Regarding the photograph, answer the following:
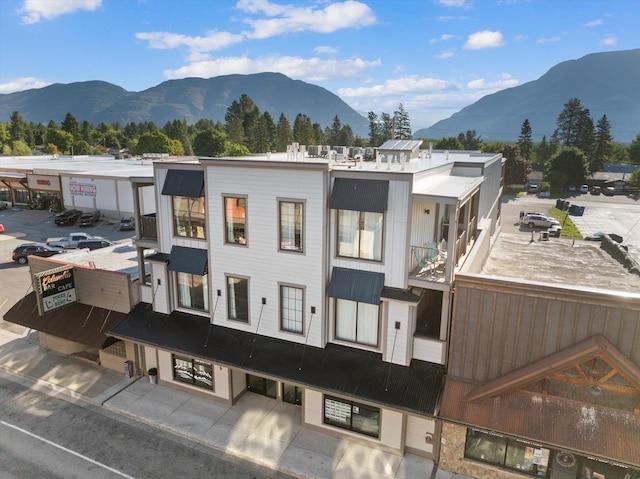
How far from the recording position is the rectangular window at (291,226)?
17.6 m

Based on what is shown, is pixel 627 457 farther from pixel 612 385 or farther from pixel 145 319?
pixel 145 319

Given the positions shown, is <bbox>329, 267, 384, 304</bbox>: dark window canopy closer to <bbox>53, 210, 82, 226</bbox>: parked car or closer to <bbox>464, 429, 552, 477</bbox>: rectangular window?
<bbox>464, 429, 552, 477</bbox>: rectangular window

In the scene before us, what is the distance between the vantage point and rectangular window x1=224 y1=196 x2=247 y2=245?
1877 cm

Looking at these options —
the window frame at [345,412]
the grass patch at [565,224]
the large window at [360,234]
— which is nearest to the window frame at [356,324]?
the large window at [360,234]

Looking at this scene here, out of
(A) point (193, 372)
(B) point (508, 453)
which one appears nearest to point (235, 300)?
(A) point (193, 372)

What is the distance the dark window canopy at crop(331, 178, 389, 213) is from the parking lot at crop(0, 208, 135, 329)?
23.2 meters

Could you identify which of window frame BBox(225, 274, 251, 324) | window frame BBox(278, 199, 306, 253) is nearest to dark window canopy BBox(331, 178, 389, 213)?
window frame BBox(278, 199, 306, 253)

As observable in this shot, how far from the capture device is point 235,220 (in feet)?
62.5

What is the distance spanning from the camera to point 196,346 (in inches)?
760

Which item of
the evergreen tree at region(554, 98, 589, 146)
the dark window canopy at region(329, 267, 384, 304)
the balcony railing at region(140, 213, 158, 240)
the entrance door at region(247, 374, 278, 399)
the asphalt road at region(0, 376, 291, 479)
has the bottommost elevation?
the asphalt road at region(0, 376, 291, 479)

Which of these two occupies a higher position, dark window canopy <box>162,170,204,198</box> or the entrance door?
dark window canopy <box>162,170,204,198</box>

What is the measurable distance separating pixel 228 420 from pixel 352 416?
5819mm

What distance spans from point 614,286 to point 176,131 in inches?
6429

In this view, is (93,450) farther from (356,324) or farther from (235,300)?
(356,324)
